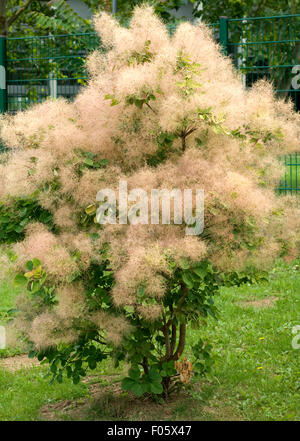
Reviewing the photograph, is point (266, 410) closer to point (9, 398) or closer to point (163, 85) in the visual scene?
point (9, 398)

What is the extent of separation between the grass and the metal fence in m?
1.39

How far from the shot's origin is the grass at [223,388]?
393 centimetres

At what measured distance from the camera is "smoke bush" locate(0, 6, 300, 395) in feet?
10.8

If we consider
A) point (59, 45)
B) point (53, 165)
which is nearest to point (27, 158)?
point (53, 165)

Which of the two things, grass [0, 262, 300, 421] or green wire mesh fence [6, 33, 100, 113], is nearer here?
grass [0, 262, 300, 421]

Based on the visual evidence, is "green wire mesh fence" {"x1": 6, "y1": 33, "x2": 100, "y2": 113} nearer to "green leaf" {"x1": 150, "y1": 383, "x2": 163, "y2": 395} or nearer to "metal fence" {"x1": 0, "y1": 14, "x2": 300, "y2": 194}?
"metal fence" {"x1": 0, "y1": 14, "x2": 300, "y2": 194}

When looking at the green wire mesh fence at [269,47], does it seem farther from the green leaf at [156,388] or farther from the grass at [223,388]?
the green leaf at [156,388]

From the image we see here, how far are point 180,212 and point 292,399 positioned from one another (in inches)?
63.7

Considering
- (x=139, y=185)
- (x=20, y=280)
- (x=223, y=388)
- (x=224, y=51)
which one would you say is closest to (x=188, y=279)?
(x=139, y=185)

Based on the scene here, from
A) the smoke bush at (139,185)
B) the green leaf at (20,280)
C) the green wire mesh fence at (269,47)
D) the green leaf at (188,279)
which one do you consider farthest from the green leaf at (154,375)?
the green wire mesh fence at (269,47)

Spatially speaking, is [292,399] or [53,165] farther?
[292,399]

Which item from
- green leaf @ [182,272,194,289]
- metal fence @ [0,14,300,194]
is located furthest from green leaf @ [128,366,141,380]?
metal fence @ [0,14,300,194]

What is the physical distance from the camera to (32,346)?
3.67m

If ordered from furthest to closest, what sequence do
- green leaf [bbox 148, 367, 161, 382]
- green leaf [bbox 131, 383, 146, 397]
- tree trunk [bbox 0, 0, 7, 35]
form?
tree trunk [bbox 0, 0, 7, 35] < green leaf [bbox 148, 367, 161, 382] < green leaf [bbox 131, 383, 146, 397]
